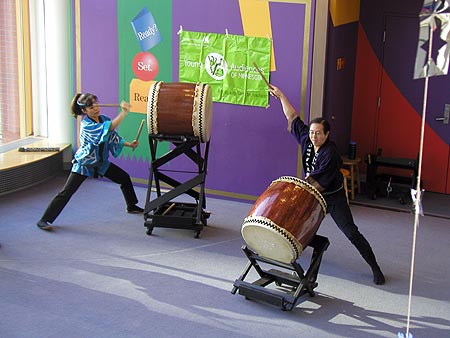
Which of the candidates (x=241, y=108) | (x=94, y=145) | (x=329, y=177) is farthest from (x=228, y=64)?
(x=329, y=177)

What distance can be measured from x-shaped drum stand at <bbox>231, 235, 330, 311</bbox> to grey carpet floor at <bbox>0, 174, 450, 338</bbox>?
8 cm

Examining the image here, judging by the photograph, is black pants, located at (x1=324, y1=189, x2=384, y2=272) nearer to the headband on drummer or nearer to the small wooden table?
the small wooden table


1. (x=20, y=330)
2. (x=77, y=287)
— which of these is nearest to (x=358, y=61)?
(x=77, y=287)

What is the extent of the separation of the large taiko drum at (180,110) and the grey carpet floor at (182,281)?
0.92m

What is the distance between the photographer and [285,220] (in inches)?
175

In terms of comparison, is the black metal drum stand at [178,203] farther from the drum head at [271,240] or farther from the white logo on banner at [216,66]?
the drum head at [271,240]

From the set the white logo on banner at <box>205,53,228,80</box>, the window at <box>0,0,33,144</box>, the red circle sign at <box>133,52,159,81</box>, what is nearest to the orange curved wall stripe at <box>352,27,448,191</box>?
the white logo on banner at <box>205,53,228,80</box>

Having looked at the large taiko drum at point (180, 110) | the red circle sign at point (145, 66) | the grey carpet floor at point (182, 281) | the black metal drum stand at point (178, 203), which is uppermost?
the red circle sign at point (145, 66)

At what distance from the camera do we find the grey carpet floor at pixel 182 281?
14.6ft

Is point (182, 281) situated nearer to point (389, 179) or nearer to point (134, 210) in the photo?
point (134, 210)

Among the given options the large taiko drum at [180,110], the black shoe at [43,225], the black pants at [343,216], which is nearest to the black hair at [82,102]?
the large taiko drum at [180,110]

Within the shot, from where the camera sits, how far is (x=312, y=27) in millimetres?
6484

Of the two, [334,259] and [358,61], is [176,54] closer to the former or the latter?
[358,61]

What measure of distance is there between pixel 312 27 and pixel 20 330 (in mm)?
3850
